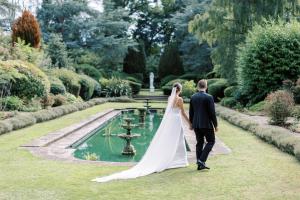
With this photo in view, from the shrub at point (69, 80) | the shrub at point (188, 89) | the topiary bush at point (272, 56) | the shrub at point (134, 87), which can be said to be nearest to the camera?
the topiary bush at point (272, 56)

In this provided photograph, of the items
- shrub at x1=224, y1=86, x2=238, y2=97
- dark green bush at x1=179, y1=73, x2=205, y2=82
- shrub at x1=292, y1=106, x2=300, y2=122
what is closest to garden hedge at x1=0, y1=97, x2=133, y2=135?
shrub at x1=224, y1=86, x2=238, y2=97

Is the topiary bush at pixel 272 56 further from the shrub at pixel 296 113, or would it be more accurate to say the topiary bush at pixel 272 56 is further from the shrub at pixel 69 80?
the shrub at pixel 69 80

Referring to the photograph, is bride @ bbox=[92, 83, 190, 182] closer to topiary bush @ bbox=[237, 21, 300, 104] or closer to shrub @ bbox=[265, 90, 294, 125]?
shrub @ bbox=[265, 90, 294, 125]

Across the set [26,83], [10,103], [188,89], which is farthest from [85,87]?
[10,103]

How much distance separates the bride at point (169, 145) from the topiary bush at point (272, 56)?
12193mm

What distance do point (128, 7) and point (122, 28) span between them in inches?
303

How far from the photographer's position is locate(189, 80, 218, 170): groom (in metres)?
7.21

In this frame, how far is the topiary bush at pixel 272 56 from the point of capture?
62.4 feet

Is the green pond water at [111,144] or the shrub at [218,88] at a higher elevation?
the shrub at [218,88]

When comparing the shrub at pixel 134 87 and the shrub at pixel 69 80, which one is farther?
the shrub at pixel 134 87

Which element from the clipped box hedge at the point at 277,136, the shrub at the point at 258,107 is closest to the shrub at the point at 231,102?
the shrub at the point at 258,107

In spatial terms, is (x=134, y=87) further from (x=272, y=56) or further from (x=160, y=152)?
(x=160, y=152)

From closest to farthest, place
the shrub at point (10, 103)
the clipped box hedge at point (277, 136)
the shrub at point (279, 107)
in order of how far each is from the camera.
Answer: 1. the clipped box hedge at point (277, 136)
2. the shrub at point (279, 107)
3. the shrub at point (10, 103)

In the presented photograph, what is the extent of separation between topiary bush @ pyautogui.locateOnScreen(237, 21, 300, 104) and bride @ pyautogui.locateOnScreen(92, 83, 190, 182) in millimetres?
12193
